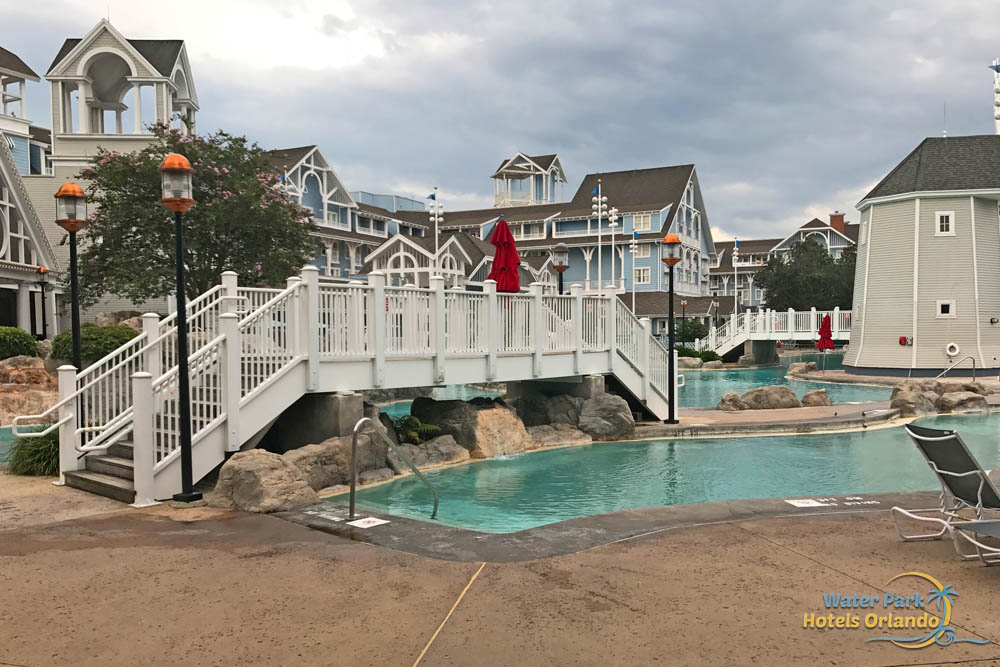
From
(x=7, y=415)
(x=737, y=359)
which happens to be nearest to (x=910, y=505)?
(x=7, y=415)

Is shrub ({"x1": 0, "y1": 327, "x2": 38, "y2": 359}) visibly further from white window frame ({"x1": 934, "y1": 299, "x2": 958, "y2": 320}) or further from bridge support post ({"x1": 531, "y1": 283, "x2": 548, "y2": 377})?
white window frame ({"x1": 934, "y1": 299, "x2": 958, "y2": 320})

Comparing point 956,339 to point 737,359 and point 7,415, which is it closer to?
point 737,359

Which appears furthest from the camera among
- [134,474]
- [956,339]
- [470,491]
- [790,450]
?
[956,339]

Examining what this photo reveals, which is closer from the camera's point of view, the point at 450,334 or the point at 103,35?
the point at 450,334

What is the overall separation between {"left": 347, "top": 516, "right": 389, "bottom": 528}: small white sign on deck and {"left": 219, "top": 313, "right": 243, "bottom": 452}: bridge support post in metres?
2.74

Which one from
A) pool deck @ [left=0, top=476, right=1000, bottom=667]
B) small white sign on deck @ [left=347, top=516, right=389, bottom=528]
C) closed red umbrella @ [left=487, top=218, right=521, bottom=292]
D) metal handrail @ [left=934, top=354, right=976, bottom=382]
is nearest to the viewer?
pool deck @ [left=0, top=476, right=1000, bottom=667]

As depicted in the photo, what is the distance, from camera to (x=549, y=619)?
4629 millimetres

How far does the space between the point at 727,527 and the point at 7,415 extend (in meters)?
19.2

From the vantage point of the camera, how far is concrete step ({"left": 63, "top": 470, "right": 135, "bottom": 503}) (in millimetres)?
8570

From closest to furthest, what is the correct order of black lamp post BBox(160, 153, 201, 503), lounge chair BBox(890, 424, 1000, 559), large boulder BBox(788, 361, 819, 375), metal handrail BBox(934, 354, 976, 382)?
lounge chair BBox(890, 424, 1000, 559)
black lamp post BBox(160, 153, 201, 503)
metal handrail BBox(934, 354, 976, 382)
large boulder BBox(788, 361, 819, 375)

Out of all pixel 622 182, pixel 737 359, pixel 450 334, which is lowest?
pixel 737 359

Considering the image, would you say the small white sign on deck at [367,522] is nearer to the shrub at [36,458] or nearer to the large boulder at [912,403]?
the shrub at [36,458]

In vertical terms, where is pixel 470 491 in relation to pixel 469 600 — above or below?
below

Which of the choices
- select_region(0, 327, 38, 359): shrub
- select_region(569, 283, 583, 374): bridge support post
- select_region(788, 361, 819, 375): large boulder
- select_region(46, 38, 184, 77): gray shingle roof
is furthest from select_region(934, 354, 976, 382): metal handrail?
select_region(46, 38, 184, 77): gray shingle roof
